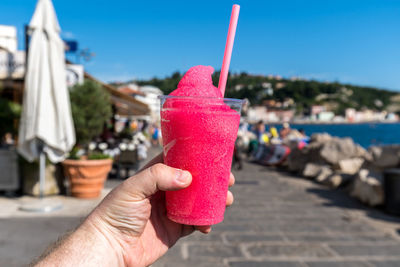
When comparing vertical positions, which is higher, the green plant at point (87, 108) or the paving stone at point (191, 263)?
the green plant at point (87, 108)

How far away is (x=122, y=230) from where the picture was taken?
55.2 inches

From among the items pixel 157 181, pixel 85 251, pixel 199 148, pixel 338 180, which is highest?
pixel 199 148

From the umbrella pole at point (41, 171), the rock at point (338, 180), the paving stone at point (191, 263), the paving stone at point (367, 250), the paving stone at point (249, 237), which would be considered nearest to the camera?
the paving stone at point (191, 263)

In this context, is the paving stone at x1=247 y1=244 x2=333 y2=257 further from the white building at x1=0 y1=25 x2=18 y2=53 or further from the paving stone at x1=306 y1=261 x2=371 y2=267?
the white building at x1=0 y1=25 x2=18 y2=53

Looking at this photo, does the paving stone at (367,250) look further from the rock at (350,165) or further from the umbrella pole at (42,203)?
the rock at (350,165)

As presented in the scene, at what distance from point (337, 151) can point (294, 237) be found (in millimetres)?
6400

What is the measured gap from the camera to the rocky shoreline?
21.1 feet

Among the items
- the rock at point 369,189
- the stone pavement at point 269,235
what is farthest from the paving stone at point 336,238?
the rock at point 369,189

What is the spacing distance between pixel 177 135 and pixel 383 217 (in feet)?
18.0

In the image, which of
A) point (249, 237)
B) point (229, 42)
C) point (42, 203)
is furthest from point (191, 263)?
point (42, 203)

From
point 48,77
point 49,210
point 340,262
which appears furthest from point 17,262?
point 340,262

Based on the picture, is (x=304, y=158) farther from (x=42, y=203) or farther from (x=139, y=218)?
(x=139, y=218)

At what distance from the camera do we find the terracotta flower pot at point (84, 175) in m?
5.66

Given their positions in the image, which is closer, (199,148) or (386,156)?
(199,148)
